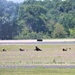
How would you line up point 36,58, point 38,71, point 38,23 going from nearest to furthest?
1. point 38,71
2. point 36,58
3. point 38,23

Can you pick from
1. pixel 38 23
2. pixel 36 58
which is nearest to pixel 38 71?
pixel 36 58

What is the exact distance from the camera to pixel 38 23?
104 metres

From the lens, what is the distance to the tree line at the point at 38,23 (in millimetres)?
90625

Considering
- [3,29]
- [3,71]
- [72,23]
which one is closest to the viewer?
[3,71]

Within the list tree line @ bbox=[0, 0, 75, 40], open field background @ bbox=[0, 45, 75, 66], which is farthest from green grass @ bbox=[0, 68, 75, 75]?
tree line @ bbox=[0, 0, 75, 40]

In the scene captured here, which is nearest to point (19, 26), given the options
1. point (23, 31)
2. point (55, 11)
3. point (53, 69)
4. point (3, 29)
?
point (23, 31)

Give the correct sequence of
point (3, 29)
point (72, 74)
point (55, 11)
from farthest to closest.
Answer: point (55, 11), point (3, 29), point (72, 74)

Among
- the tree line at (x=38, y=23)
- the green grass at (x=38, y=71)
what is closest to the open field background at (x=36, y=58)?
the green grass at (x=38, y=71)

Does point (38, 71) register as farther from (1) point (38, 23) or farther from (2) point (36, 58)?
(1) point (38, 23)

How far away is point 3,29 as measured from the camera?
88062mm

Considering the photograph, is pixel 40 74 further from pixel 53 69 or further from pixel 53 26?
pixel 53 26

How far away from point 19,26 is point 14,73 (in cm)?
7373

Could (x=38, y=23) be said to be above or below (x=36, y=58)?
below

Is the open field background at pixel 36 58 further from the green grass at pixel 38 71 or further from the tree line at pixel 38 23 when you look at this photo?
the tree line at pixel 38 23
